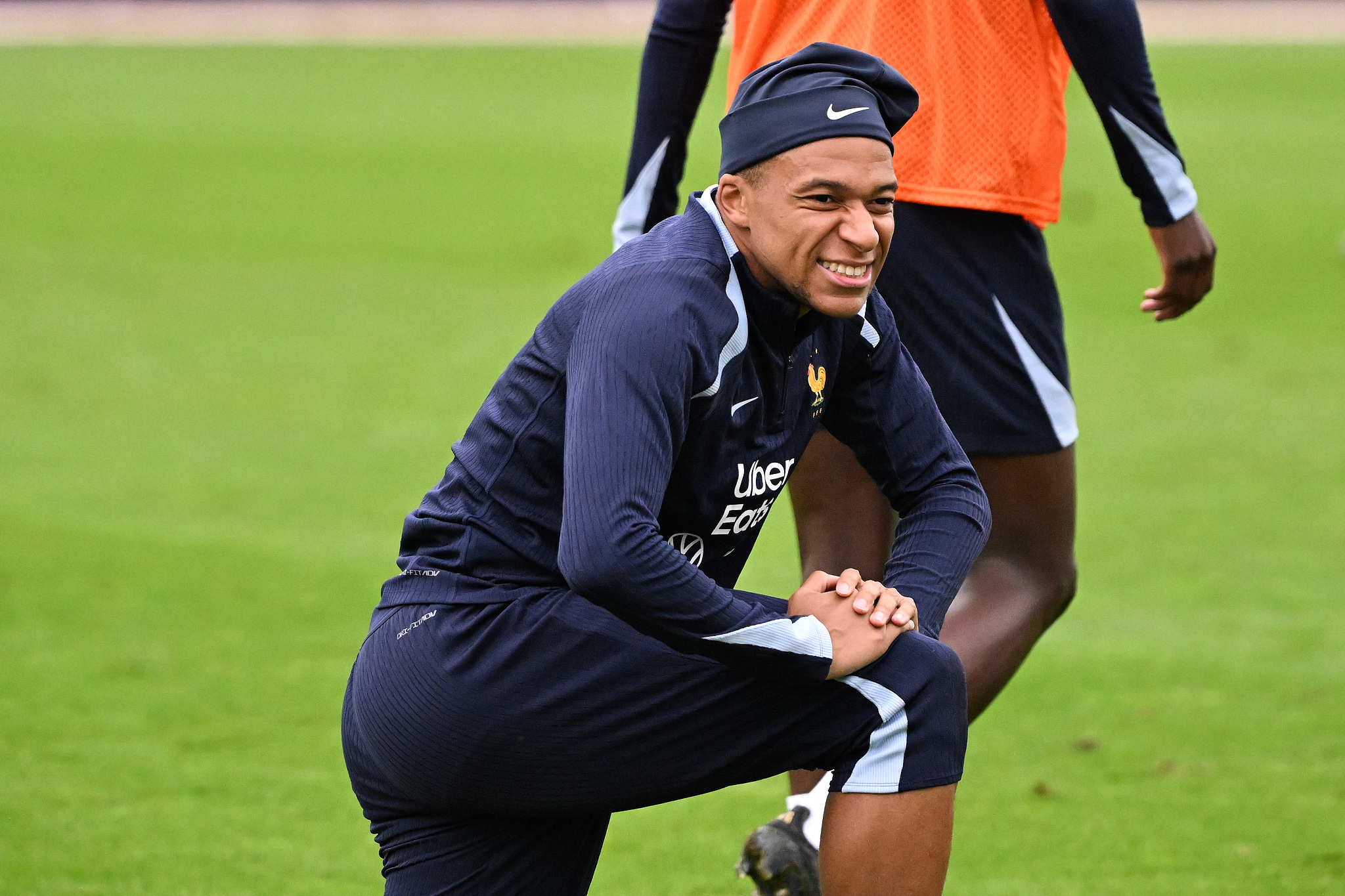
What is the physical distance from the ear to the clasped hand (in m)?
0.52

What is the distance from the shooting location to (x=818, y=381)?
279 cm

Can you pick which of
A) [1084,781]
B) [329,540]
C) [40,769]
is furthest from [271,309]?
[1084,781]

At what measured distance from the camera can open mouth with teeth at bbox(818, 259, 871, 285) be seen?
8.49 feet

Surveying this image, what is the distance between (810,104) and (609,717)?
900 mm

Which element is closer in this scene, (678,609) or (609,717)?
(678,609)

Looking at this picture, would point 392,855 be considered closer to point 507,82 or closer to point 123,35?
point 507,82

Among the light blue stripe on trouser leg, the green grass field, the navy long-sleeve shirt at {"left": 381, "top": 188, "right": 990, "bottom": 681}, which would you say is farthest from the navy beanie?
the green grass field

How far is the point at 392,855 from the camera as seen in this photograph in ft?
9.03

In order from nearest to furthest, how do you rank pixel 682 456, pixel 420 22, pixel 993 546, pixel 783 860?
pixel 682 456, pixel 783 860, pixel 993 546, pixel 420 22

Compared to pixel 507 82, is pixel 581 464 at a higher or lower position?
higher

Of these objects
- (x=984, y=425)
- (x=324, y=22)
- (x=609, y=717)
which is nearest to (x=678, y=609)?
(x=609, y=717)

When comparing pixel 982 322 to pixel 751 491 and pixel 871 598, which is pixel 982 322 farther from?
pixel 871 598

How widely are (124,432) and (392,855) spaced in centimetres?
576

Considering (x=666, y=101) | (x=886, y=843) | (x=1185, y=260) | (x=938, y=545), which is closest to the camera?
(x=886, y=843)
